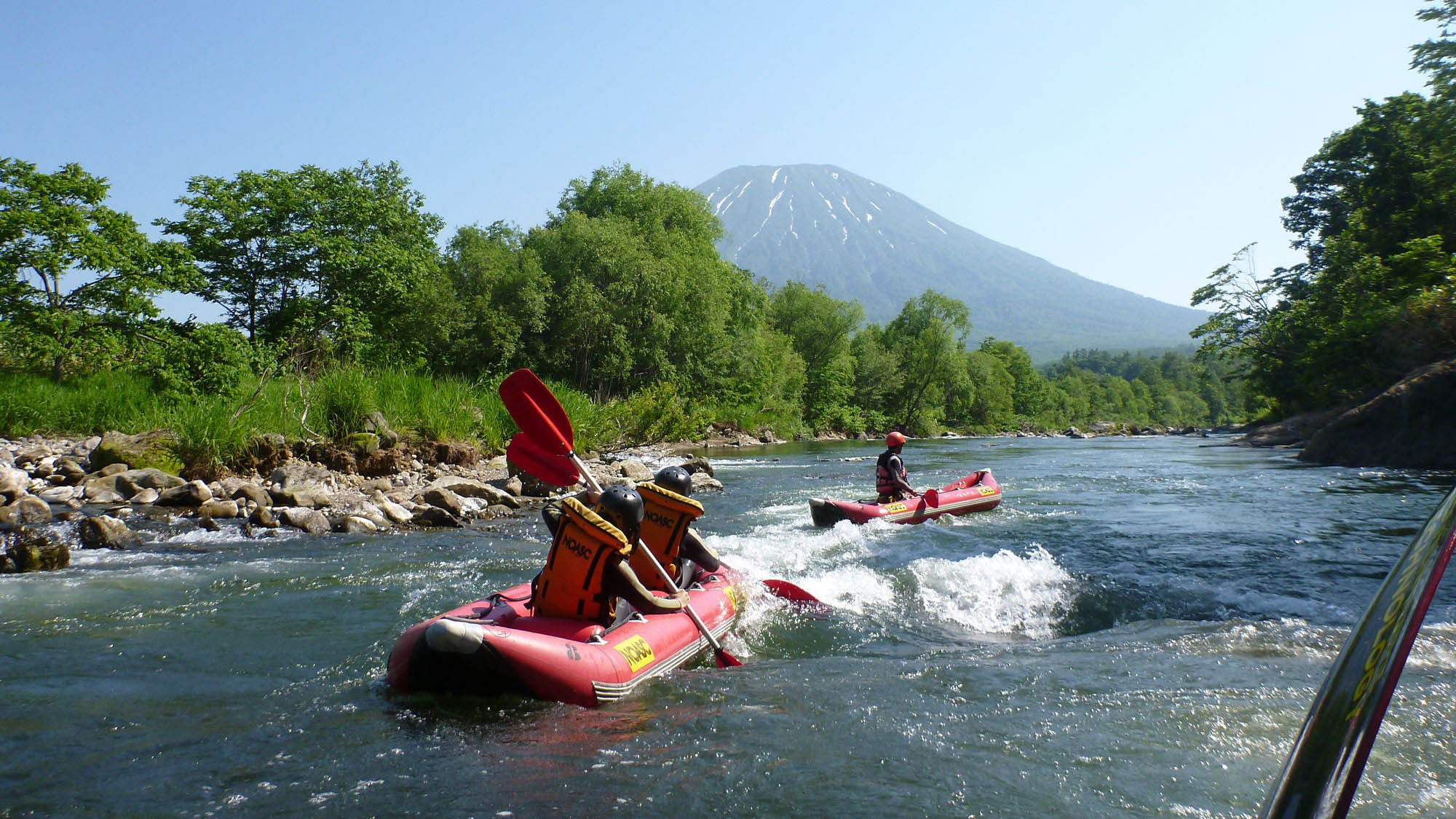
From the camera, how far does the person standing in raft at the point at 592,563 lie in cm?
535

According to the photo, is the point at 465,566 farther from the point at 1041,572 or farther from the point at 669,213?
the point at 669,213

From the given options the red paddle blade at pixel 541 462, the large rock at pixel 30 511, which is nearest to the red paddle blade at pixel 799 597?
the red paddle blade at pixel 541 462

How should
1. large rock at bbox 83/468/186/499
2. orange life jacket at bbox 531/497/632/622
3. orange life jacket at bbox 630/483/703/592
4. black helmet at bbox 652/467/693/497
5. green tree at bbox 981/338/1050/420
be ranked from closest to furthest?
orange life jacket at bbox 531/497/632/622
orange life jacket at bbox 630/483/703/592
black helmet at bbox 652/467/693/497
large rock at bbox 83/468/186/499
green tree at bbox 981/338/1050/420

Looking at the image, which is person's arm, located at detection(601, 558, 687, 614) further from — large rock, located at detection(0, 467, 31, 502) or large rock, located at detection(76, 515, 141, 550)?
large rock, located at detection(0, 467, 31, 502)

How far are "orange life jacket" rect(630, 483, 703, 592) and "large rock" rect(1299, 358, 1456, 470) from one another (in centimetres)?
1864

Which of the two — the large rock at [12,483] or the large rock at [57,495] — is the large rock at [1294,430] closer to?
the large rock at [57,495]

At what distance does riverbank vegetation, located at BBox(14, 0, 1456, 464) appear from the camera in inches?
619

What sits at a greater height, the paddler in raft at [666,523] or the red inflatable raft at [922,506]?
the paddler in raft at [666,523]

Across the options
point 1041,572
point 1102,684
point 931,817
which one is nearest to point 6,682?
point 931,817

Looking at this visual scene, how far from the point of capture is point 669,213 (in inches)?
1587

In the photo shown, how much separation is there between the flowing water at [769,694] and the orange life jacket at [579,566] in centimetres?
68

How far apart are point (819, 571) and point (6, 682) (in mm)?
6945

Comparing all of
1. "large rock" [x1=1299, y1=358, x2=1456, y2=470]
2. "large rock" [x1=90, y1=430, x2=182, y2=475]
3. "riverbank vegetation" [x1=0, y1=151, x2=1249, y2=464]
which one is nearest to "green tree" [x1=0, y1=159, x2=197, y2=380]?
"riverbank vegetation" [x1=0, y1=151, x2=1249, y2=464]

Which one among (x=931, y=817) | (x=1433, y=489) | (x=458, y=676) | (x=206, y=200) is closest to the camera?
(x=931, y=817)
